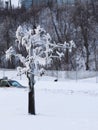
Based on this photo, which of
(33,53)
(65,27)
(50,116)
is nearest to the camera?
(50,116)

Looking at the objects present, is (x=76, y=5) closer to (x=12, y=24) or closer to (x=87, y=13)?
(x=87, y=13)

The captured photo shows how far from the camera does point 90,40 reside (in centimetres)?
9100

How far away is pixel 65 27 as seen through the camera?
9494cm

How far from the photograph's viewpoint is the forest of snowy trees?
8688 cm

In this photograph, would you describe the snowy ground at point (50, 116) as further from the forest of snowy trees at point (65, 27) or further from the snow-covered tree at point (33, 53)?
the forest of snowy trees at point (65, 27)

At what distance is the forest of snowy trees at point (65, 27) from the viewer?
86875 millimetres

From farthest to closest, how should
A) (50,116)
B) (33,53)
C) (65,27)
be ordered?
(65,27)
(33,53)
(50,116)

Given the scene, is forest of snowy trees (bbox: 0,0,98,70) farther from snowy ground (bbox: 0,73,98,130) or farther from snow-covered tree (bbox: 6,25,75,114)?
snow-covered tree (bbox: 6,25,75,114)

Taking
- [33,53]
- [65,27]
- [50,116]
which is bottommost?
[50,116]

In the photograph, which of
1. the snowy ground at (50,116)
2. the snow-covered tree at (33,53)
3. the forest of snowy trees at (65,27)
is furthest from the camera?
the forest of snowy trees at (65,27)

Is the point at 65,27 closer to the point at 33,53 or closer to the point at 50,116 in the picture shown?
the point at 33,53

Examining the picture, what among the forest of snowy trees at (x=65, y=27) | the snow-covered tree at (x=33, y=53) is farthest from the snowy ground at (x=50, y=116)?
the forest of snowy trees at (x=65, y=27)

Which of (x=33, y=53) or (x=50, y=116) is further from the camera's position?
(x=33, y=53)

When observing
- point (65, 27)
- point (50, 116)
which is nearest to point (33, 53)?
point (50, 116)
